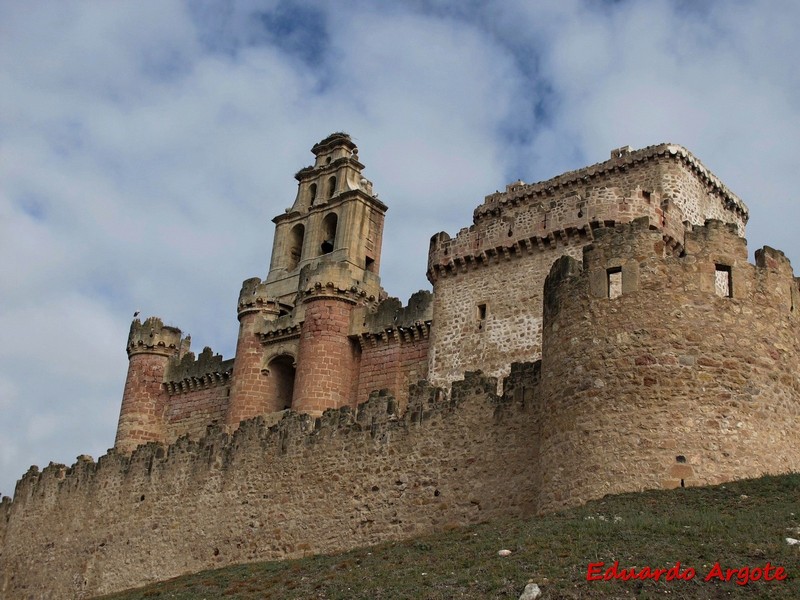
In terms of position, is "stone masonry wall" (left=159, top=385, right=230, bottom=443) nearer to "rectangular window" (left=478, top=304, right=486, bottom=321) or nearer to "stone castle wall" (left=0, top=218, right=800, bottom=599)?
"stone castle wall" (left=0, top=218, right=800, bottom=599)

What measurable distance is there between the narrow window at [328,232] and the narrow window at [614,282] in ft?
77.0

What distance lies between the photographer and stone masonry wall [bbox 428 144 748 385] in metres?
27.6

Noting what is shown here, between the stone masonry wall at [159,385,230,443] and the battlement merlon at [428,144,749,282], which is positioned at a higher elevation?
the battlement merlon at [428,144,749,282]

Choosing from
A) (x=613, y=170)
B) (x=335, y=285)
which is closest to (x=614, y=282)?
(x=613, y=170)

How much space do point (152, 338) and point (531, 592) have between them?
101 feet

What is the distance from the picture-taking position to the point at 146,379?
135ft

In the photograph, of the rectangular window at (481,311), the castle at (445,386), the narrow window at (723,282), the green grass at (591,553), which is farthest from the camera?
the rectangular window at (481,311)

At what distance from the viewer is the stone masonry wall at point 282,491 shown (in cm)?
2014

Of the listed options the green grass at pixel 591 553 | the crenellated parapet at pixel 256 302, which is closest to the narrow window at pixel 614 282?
the green grass at pixel 591 553

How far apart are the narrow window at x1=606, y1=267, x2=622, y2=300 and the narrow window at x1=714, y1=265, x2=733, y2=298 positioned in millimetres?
1465

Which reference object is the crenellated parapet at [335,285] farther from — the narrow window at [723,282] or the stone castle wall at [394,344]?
the narrow window at [723,282]

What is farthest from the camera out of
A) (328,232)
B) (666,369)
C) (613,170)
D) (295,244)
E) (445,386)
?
(295,244)

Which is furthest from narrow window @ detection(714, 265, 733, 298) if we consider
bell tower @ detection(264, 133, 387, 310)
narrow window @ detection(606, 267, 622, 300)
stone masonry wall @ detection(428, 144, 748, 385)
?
bell tower @ detection(264, 133, 387, 310)

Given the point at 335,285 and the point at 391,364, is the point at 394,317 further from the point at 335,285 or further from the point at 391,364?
the point at 335,285
